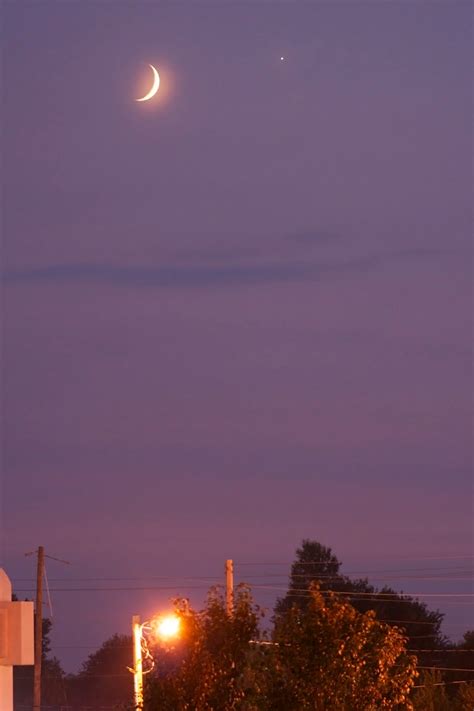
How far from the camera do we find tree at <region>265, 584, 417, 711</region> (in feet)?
51.0

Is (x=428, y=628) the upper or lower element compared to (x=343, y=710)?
upper

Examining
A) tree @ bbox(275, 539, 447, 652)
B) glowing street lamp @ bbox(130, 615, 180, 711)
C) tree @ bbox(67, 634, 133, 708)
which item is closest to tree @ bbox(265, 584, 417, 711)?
glowing street lamp @ bbox(130, 615, 180, 711)

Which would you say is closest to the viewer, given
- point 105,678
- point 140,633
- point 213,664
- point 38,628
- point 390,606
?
point 213,664

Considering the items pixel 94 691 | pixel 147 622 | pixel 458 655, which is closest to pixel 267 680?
pixel 147 622

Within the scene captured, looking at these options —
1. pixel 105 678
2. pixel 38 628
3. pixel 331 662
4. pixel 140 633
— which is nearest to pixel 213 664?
pixel 331 662

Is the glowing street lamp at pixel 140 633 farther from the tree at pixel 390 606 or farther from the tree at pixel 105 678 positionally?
the tree at pixel 105 678

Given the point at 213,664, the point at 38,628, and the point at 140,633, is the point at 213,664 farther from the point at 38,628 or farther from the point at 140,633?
the point at 38,628

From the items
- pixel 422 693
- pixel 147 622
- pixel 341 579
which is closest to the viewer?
pixel 147 622

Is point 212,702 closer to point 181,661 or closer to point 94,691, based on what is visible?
point 181,661

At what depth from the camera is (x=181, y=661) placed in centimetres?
1622

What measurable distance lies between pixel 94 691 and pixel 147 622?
83.9m

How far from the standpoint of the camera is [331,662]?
15.7m

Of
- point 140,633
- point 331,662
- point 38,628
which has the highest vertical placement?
point 38,628

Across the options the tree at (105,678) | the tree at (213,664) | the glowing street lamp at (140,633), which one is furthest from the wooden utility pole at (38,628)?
the tree at (105,678)
